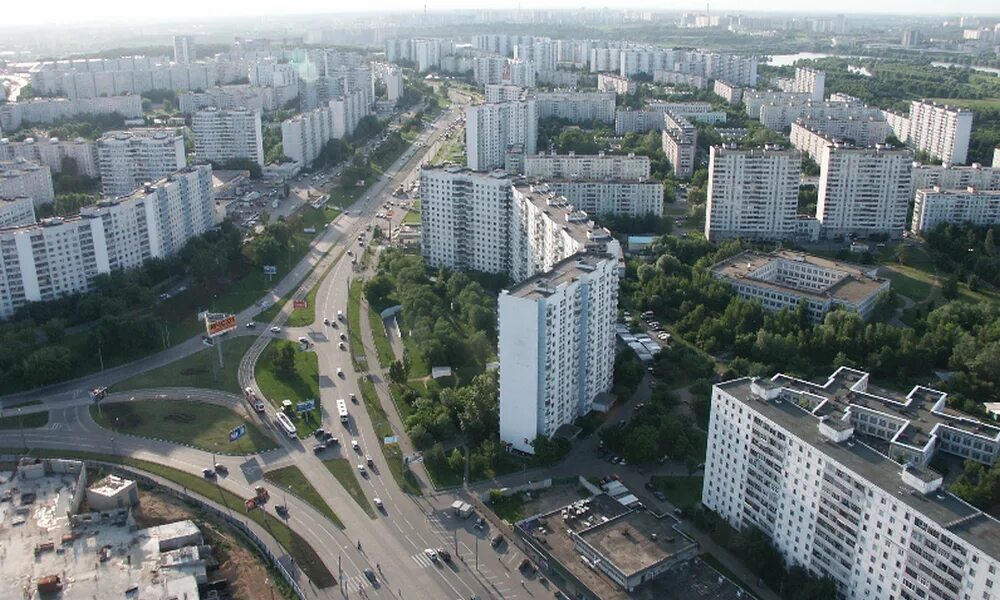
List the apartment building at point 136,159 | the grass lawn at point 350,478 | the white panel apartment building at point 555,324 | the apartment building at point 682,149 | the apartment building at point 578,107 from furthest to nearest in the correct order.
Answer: the apartment building at point 578,107
the apartment building at point 682,149
the apartment building at point 136,159
the white panel apartment building at point 555,324
the grass lawn at point 350,478

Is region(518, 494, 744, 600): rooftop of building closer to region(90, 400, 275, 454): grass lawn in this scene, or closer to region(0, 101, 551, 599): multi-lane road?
region(0, 101, 551, 599): multi-lane road

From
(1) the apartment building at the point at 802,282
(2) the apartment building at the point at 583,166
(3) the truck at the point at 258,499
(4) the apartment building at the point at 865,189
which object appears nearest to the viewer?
(3) the truck at the point at 258,499

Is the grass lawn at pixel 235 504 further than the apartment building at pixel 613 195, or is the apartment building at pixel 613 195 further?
the apartment building at pixel 613 195

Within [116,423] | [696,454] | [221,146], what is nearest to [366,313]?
[116,423]

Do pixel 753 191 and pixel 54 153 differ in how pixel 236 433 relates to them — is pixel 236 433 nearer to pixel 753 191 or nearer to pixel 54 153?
pixel 753 191

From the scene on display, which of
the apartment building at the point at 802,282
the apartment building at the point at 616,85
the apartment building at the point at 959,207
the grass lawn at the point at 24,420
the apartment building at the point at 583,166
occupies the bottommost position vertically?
the grass lawn at the point at 24,420

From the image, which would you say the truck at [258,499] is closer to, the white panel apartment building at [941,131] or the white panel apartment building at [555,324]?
the white panel apartment building at [555,324]

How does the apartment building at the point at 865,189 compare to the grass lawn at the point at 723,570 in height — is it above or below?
above

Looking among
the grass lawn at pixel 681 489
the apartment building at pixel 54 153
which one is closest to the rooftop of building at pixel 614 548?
the grass lawn at pixel 681 489
